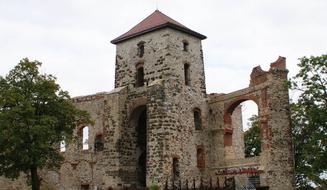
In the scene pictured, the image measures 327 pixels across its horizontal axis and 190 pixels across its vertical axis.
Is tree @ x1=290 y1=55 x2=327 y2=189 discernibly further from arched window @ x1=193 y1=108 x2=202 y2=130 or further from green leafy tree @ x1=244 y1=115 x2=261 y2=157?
green leafy tree @ x1=244 y1=115 x2=261 y2=157

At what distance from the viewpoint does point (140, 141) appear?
30.9 metres

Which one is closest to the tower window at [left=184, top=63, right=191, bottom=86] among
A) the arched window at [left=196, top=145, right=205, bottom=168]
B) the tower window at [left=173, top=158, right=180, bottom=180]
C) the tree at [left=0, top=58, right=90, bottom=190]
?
the arched window at [left=196, top=145, right=205, bottom=168]

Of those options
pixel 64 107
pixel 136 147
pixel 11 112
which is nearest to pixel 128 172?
pixel 136 147

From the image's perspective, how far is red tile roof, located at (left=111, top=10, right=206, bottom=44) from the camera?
97.8 ft

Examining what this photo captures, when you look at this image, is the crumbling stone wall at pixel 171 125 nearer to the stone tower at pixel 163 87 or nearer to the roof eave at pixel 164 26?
the stone tower at pixel 163 87

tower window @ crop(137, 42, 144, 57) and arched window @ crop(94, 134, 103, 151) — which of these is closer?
tower window @ crop(137, 42, 144, 57)

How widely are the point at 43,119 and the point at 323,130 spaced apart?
13643 mm

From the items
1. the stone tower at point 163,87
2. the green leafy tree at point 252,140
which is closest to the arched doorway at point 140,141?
the stone tower at point 163,87

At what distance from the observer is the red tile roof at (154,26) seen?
29.8 metres

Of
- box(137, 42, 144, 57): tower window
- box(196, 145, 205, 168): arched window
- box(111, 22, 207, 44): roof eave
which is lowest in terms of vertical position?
box(196, 145, 205, 168): arched window

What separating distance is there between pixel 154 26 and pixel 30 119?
1119 centimetres

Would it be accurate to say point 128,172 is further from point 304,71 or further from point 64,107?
point 304,71

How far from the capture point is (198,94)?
30.5m

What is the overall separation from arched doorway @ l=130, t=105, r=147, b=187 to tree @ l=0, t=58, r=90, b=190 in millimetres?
6794
